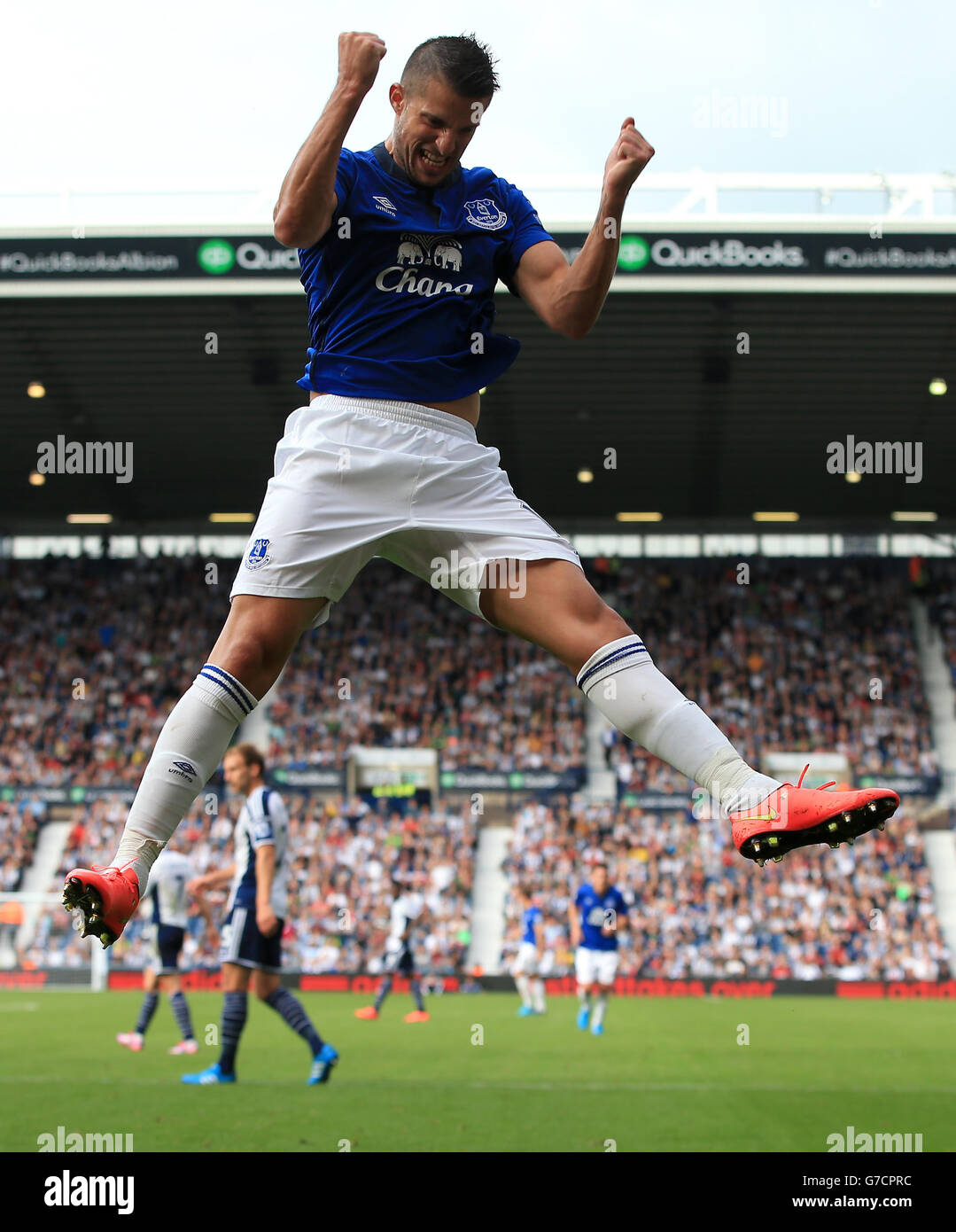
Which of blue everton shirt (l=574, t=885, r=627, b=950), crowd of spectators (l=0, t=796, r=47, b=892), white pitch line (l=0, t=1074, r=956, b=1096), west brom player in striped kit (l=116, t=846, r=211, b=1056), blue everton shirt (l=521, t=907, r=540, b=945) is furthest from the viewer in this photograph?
crowd of spectators (l=0, t=796, r=47, b=892)

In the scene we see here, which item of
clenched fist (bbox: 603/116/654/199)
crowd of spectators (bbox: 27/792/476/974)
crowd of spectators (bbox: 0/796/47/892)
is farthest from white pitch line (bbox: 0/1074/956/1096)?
crowd of spectators (bbox: 0/796/47/892)

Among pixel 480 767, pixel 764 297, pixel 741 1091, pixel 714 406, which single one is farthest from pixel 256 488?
pixel 741 1091

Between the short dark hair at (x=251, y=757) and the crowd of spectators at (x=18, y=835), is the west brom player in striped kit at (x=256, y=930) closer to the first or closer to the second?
the short dark hair at (x=251, y=757)

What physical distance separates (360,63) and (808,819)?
2.01 m

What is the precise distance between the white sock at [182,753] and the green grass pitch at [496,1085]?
10.3 ft

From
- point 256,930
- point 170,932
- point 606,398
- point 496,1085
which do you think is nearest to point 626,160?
point 256,930

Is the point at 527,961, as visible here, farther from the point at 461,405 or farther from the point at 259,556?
the point at 259,556

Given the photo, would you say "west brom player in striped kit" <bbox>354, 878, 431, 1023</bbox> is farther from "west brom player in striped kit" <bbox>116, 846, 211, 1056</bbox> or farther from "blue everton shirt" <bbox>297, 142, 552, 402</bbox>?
"blue everton shirt" <bbox>297, 142, 552, 402</bbox>

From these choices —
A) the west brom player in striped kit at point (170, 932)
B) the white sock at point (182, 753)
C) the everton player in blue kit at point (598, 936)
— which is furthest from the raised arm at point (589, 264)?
the everton player in blue kit at point (598, 936)

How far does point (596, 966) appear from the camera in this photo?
14.1m

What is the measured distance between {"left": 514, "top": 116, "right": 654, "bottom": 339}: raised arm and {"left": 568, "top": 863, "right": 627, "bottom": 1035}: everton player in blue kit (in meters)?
10.9

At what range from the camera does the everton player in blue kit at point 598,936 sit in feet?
46.0

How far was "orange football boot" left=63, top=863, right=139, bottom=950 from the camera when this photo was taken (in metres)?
2.99
